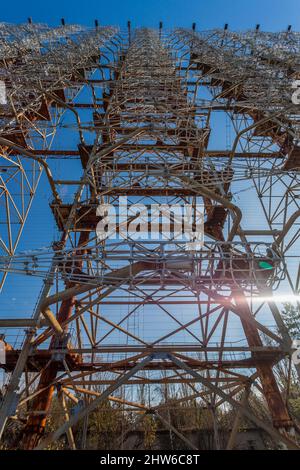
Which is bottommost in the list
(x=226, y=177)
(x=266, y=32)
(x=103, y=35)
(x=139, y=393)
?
(x=139, y=393)

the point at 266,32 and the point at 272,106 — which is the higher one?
the point at 266,32

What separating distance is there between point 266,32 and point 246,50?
4.38m

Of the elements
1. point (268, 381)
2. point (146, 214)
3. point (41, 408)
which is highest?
point (146, 214)

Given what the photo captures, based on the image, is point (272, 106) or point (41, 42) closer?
point (272, 106)

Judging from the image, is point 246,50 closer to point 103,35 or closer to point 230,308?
point 103,35

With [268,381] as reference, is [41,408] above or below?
below

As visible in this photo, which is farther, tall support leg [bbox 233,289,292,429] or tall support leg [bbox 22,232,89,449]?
tall support leg [bbox 22,232,89,449]

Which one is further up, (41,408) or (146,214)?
(146,214)

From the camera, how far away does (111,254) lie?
22.4 feet

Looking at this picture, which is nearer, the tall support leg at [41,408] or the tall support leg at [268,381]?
the tall support leg at [268,381]

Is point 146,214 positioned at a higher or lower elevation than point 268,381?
higher
